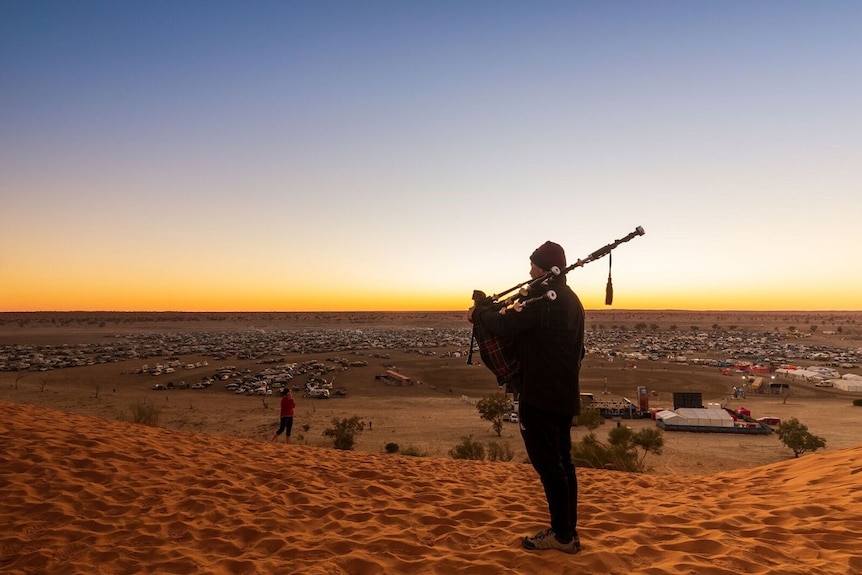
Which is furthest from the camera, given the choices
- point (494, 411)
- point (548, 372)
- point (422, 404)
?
point (422, 404)

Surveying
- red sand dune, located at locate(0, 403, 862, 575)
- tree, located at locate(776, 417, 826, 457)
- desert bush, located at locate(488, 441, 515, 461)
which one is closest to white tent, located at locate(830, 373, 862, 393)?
tree, located at locate(776, 417, 826, 457)

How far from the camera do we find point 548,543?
4336 millimetres

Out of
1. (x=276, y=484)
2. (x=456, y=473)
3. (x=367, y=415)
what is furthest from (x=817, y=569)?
(x=367, y=415)

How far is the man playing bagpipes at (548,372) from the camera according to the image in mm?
4062

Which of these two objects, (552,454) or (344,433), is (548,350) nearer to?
(552,454)

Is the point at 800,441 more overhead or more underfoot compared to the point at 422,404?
more overhead

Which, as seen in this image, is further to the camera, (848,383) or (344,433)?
(848,383)

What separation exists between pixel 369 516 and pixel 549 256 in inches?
143

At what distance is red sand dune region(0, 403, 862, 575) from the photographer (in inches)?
165

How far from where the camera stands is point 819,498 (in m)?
5.84

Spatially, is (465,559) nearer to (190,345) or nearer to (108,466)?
(108,466)

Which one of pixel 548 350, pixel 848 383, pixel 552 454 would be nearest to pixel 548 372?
pixel 548 350

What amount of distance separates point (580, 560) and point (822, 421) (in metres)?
41.6

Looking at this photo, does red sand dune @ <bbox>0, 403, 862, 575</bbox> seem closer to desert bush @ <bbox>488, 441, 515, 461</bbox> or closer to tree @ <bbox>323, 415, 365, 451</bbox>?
desert bush @ <bbox>488, 441, 515, 461</bbox>
